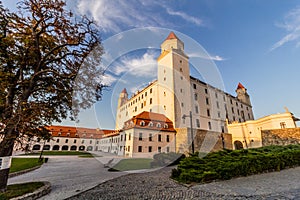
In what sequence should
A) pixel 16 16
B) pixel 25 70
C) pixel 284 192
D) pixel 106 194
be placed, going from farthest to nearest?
pixel 25 70 → pixel 16 16 → pixel 106 194 → pixel 284 192

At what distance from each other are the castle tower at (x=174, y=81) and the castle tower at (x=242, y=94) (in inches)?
1061

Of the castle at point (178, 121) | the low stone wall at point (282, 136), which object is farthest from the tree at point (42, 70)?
the low stone wall at point (282, 136)

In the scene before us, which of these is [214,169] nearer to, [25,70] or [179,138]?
[25,70]

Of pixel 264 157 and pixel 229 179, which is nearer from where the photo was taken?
pixel 229 179

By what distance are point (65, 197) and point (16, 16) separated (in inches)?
300

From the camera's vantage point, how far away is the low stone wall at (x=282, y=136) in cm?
1911

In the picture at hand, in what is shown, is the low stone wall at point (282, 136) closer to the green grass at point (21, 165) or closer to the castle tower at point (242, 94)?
the castle tower at point (242, 94)

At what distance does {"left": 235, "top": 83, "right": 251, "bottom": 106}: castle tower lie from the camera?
46.6m

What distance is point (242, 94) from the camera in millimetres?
47125

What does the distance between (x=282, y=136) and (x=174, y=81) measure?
1897 centimetres

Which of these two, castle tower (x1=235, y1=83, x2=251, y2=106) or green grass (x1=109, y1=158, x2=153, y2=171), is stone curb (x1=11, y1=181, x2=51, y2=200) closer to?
green grass (x1=109, y1=158, x2=153, y2=171)

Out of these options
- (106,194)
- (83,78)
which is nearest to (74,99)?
(83,78)

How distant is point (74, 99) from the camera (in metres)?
6.70

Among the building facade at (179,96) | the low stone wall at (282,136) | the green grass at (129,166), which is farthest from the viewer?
the building facade at (179,96)
